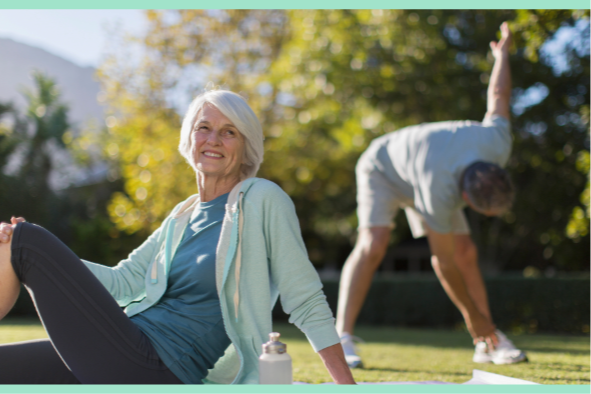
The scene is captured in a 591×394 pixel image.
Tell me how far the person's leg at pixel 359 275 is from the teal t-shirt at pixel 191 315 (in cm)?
188

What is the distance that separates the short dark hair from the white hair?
5.07 feet

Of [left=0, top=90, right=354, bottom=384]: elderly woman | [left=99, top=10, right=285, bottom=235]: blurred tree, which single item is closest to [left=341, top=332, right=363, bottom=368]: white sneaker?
[left=0, top=90, right=354, bottom=384]: elderly woman

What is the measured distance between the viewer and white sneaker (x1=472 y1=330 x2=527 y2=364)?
340 cm

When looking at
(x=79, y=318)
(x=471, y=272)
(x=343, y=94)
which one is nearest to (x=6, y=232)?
(x=79, y=318)

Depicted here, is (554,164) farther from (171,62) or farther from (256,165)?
(256,165)

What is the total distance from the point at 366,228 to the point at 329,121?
939cm

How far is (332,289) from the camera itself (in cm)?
1052

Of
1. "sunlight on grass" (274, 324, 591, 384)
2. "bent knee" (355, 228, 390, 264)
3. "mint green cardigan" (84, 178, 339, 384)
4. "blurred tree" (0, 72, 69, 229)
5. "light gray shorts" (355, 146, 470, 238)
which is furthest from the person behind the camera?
"blurred tree" (0, 72, 69, 229)

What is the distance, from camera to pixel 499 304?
8.72m

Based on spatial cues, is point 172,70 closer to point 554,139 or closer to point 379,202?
point 554,139

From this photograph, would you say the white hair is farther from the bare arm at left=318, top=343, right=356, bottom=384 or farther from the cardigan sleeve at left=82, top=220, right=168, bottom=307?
the bare arm at left=318, top=343, right=356, bottom=384

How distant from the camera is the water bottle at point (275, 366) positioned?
163 centimetres

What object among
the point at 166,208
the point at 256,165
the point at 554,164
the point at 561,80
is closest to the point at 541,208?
the point at 554,164

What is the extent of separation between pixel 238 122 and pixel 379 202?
2.17 metres
